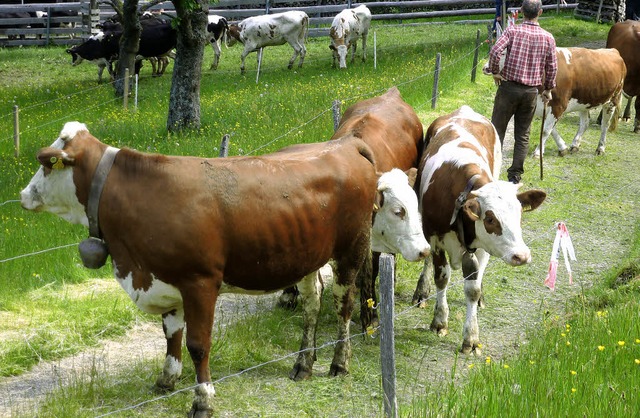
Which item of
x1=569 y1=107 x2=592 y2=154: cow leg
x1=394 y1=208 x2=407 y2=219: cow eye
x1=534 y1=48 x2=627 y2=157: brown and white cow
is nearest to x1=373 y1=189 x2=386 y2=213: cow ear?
x1=394 y1=208 x2=407 y2=219: cow eye

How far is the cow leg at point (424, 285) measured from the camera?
848 centimetres

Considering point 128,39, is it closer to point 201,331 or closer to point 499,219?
point 499,219

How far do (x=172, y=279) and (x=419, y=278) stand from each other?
364cm

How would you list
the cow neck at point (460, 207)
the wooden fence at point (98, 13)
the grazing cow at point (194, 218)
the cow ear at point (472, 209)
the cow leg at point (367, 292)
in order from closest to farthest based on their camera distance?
1. the grazing cow at point (194, 218)
2. the cow ear at point (472, 209)
3. the cow neck at point (460, 207)
4. the cow leg at point (367, 292)
5. the wooden fence at point (98, 13)

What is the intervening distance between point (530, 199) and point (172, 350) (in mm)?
3096

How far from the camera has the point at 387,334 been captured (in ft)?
16.9

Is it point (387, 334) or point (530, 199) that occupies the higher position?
point (530, 199)

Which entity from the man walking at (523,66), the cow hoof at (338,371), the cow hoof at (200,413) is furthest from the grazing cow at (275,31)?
the cow hoof at (200,413)

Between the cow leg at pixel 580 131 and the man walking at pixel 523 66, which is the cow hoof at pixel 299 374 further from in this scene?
the cow leg at pixel 580 131

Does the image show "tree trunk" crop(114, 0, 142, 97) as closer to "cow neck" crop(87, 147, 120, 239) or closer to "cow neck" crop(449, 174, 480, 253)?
"cow neck" crop(449, 174, 480, 253)

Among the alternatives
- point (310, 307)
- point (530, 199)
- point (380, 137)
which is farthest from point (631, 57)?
point (310, 307)

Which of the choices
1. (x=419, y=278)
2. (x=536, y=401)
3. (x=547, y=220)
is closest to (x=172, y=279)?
(x=536, y=401)

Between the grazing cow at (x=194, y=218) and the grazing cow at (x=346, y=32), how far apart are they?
58.6 feet

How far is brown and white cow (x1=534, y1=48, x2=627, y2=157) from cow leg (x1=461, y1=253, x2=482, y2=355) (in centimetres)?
662
